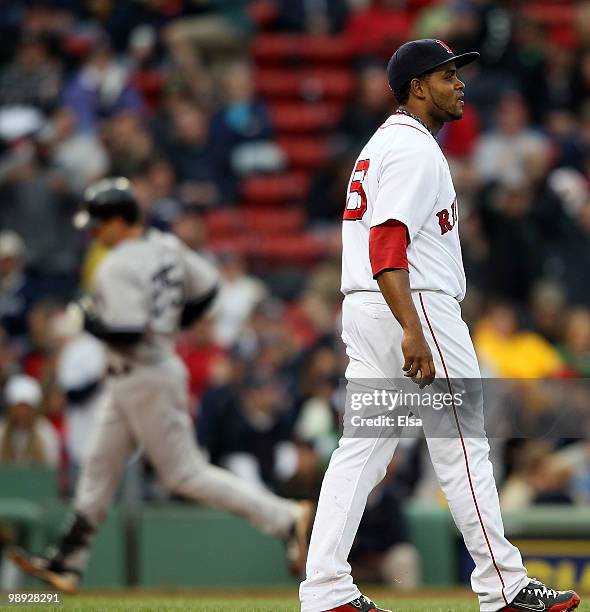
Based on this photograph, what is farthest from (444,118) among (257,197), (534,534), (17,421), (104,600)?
(257,197)

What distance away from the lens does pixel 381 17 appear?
15555 millimetres

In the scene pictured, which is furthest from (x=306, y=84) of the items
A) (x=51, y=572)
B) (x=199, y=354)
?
(x=51, y=572)

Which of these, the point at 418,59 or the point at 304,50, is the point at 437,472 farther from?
the point at 304,50

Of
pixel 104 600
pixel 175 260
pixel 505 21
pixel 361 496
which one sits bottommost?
pixel 104 600

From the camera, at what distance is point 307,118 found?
1524 centimetres

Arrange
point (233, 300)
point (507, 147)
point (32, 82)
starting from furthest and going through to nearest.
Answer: point (32, 82) < point (507, 147) < point (233, 300)

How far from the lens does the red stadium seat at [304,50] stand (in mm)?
15766

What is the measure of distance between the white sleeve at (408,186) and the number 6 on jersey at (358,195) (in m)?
0.11

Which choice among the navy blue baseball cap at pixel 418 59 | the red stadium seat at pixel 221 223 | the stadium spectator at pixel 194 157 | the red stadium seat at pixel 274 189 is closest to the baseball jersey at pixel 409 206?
the navy blue baseball cap at pixel 418 59

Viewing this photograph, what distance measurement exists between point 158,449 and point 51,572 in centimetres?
83

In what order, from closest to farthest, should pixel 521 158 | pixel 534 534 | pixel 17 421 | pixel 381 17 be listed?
pixel 534 534
pixel 17 421
pixel 521 158
pixel 381 17

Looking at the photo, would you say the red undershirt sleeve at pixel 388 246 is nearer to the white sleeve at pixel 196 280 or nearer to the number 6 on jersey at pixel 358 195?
the number 6 on jersey at pixel 358 195

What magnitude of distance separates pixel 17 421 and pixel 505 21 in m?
7.18

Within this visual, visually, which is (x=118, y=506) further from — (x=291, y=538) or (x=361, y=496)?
(x=361, y=496)
